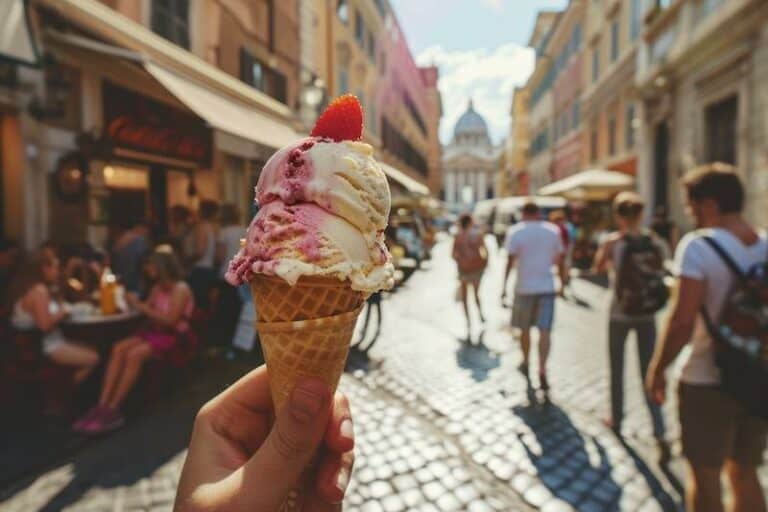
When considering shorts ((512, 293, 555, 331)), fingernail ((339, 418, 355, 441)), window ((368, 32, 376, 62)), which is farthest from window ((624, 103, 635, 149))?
fingernail ((339, 418, 355, 441))

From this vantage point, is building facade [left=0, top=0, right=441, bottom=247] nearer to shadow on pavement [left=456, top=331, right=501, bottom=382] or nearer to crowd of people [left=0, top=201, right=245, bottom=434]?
crowd of people [left=0, top=201, right=245, bottom=434]

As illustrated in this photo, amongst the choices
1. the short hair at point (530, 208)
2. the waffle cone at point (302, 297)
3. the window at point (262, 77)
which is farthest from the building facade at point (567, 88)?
the waffle cone at point (302, 297)

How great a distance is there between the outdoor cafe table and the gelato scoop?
355 cm

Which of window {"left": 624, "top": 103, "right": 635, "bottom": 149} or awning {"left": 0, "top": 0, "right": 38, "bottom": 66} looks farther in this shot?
window {"left": 624, "top": 103, "right": 635, "bottom": 149}

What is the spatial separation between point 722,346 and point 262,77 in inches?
483

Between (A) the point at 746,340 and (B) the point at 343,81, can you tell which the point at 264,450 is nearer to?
(A) the point at 746,340

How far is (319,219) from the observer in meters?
1.47

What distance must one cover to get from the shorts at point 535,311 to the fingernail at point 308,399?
3.94 metres

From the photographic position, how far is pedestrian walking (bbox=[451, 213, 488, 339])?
24.0 ft

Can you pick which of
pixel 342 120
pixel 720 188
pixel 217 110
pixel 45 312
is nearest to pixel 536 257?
pixel 720 188

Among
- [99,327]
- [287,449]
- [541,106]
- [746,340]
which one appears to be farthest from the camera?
[541,106]

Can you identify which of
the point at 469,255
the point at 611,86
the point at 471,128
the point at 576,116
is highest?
the point at 471,128

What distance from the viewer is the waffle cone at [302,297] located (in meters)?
1.48

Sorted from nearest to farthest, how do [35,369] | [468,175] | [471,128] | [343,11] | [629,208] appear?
[629,208], [35,369], [343,11], [468,175], [471,128]
